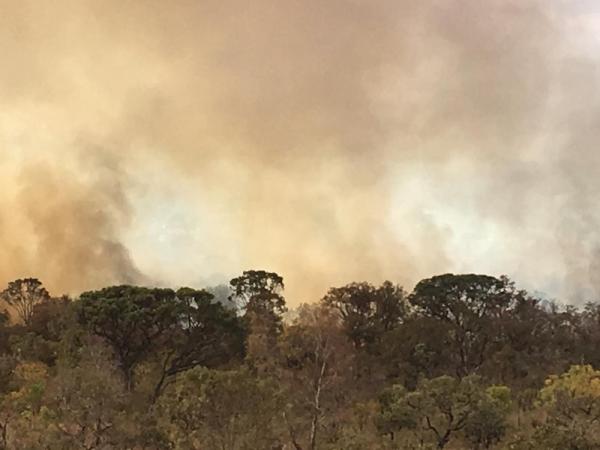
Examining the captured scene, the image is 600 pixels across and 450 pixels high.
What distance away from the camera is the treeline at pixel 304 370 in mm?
32031

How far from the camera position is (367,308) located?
65.0 metres

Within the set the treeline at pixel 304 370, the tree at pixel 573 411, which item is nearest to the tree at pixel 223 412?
the treeline at pixel 304 370

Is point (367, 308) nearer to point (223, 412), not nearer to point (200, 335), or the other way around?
point (200, 335)

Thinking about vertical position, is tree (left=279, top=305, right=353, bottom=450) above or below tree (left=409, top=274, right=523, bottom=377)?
below

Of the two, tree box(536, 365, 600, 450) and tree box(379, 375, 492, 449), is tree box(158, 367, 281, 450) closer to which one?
tree box(379, 375, 492, 449)

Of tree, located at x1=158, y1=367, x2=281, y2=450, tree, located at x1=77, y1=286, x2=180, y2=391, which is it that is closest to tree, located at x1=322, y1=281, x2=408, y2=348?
tree, located at x1=77, y1=286, x2=180, y2=391

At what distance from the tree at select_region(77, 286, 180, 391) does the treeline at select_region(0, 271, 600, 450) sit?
112 millimetres

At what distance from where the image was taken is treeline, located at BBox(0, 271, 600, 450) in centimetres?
3203

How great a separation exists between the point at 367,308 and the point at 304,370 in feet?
79.7

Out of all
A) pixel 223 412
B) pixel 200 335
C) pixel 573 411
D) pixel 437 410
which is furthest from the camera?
pixel 200 335

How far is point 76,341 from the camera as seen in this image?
5453 cm

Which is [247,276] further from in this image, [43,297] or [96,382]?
[96,382]

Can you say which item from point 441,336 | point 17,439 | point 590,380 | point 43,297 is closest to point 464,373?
point 441,336

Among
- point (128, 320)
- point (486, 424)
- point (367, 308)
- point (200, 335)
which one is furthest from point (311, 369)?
point (367, 308)
